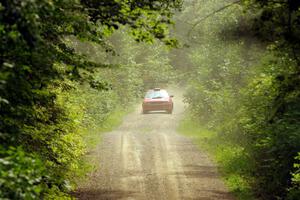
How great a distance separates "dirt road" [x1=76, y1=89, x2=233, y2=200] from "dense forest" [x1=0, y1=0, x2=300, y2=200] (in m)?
0.75

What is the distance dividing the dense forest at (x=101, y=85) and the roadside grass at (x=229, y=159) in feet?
0.22

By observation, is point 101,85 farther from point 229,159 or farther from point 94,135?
point 94,135

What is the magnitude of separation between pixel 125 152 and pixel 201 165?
3755 millimetres

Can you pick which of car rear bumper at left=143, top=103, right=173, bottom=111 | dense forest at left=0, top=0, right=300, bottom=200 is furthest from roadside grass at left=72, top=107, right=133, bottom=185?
car rear bumper at left=143, top=103, right=173, bottom=111

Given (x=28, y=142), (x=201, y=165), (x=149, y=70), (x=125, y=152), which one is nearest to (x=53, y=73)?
(x=28, y=142)

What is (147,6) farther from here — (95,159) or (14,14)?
(95,159)

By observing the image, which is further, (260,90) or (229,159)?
(229,159)

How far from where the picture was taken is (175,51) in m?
64.7

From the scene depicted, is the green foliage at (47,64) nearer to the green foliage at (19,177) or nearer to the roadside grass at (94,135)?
the green foliage at (19,177)

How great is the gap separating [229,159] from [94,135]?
30.8 feet

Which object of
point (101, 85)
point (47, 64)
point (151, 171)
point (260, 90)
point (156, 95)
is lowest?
point (151, 171)

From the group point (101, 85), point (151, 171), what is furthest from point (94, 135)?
point (101, 85)

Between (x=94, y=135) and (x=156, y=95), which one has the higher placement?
(x=156, y=95)

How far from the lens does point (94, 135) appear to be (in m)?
25.5
